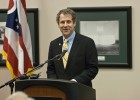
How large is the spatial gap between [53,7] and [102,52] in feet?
2.70

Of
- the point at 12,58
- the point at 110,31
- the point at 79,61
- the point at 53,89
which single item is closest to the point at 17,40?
the point at 12,58

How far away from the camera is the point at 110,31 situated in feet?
13.1

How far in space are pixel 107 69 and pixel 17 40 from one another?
3.67 feet

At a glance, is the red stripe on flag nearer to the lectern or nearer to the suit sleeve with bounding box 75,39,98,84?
the suit sleeve with bounding box 75,39,98,84

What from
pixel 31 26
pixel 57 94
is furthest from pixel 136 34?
pixel 57 94

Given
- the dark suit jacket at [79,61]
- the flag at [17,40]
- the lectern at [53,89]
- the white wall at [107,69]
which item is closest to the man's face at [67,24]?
the dark suit jacket at [79,61]

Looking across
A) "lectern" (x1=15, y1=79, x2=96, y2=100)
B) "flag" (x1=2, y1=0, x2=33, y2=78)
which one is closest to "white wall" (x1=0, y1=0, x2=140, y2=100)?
"flag" (x1=2, y1=0, x2=33, y2=78)

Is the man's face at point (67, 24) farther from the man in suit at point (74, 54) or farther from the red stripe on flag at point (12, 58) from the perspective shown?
the red stripe on flag at point (12, 58)

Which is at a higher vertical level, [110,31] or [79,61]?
[110,31]

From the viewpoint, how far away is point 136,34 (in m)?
3.92

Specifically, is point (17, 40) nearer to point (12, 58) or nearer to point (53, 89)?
point (12, 58)

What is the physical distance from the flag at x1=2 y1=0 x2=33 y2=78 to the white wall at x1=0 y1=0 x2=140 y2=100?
0.32 m

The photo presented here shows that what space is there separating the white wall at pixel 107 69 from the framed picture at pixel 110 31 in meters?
0.06

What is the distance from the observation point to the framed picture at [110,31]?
3951mm
